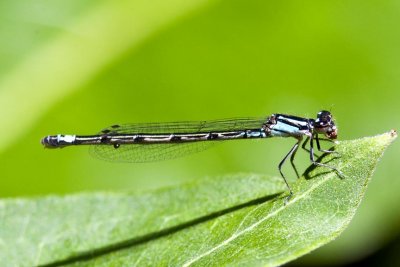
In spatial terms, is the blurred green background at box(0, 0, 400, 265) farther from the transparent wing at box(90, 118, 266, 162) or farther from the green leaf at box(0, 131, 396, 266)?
the green leaf at box(0, 131, 396, 266)

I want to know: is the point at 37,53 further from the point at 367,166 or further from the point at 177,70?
the point at 367,166

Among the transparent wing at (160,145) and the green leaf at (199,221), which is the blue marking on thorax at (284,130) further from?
the green leaf at (199,221)

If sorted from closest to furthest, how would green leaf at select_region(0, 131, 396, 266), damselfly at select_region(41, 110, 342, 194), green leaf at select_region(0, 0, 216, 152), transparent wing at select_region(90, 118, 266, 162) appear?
green leaf at select_region(0, 131, 396, 266)
damselfly at select_region(41, 110, 342, 194)
transparent wing at select_region(90, 118, 266, 162)
green leaf at select_region(0, 0, 216, 152)

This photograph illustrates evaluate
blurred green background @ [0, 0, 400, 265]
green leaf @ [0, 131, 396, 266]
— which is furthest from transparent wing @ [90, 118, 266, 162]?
green leaf @ [0, 131, 396, 266]

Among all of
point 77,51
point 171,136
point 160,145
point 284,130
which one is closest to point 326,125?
point 284,130

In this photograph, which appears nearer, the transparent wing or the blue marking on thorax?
the blue marking on thorax

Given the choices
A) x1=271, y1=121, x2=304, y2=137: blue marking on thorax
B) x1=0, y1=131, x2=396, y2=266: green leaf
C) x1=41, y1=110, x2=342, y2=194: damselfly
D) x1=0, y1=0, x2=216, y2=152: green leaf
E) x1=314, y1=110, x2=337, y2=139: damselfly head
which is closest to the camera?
x1=0, y1=131, x2=396, y2=266: green leaf

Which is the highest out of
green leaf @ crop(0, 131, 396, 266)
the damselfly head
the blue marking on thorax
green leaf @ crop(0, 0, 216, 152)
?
green leaf @ crop(0, 0, 216, 152)

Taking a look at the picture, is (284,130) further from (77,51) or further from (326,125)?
(77,51)
